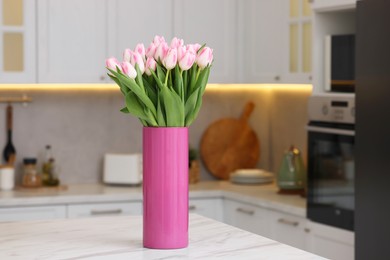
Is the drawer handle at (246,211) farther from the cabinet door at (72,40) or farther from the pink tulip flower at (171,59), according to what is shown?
the pink tulip flower at (171,59)

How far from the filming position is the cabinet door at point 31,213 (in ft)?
16.0

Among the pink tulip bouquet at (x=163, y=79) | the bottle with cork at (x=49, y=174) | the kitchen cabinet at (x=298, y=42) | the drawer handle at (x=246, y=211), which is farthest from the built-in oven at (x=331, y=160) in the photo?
the bottle with cork at (x=49, y=174)

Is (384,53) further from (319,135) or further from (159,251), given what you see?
(159,251)

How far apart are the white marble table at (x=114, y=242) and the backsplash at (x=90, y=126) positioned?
7.76 ft

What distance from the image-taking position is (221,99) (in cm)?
597

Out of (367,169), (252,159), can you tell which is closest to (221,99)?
(252,159)

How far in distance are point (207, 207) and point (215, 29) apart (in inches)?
46.1

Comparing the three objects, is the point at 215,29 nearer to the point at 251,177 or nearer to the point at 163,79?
the point at 251,177

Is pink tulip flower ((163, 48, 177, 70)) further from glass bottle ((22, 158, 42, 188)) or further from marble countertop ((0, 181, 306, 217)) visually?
glass bottle ((22, 158, 42, 188))

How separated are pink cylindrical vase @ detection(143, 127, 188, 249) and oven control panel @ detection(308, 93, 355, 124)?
5.50 feet

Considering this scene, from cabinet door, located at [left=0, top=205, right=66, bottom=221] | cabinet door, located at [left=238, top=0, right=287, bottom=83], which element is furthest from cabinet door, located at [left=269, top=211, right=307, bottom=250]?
cabinet door, located at [left=0, top=205, right=66, bottom=221]

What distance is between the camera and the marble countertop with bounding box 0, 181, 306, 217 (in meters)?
4.84

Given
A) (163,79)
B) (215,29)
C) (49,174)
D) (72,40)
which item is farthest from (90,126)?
(163,79)

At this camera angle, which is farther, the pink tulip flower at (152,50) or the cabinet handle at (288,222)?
the cabinet handle at (288,222)
